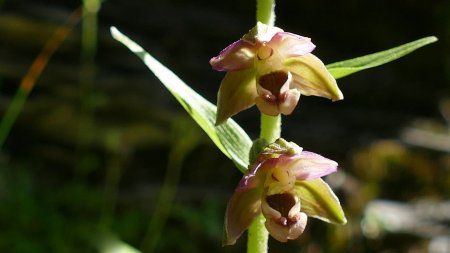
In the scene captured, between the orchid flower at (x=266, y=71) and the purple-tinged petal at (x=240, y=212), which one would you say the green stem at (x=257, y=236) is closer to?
the purple-tinged petal at (x=240, y=212)

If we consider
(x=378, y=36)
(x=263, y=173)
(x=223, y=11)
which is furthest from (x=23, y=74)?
(x=378, y=36)

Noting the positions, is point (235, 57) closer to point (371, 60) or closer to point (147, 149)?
point (371, 60)

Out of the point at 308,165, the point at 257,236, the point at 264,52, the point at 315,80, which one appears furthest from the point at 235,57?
the point at 257,236

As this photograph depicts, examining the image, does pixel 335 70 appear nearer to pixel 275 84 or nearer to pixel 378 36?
pixel 275 84

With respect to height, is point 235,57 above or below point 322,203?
above

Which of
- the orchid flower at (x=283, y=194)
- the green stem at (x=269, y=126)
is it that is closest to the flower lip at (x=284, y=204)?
the orchid flower at (x=283, y=194)

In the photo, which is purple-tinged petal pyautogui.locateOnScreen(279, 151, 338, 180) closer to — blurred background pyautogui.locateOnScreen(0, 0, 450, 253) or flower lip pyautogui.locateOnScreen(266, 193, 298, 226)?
flower lip pyautogui.locateOnScreen(266, 193, 298, 226)

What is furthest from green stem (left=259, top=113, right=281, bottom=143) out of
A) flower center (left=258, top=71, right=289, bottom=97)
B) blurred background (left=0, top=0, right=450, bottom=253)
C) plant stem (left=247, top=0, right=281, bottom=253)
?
blurred background (left=0, top=0, right=450, bottom=253)
